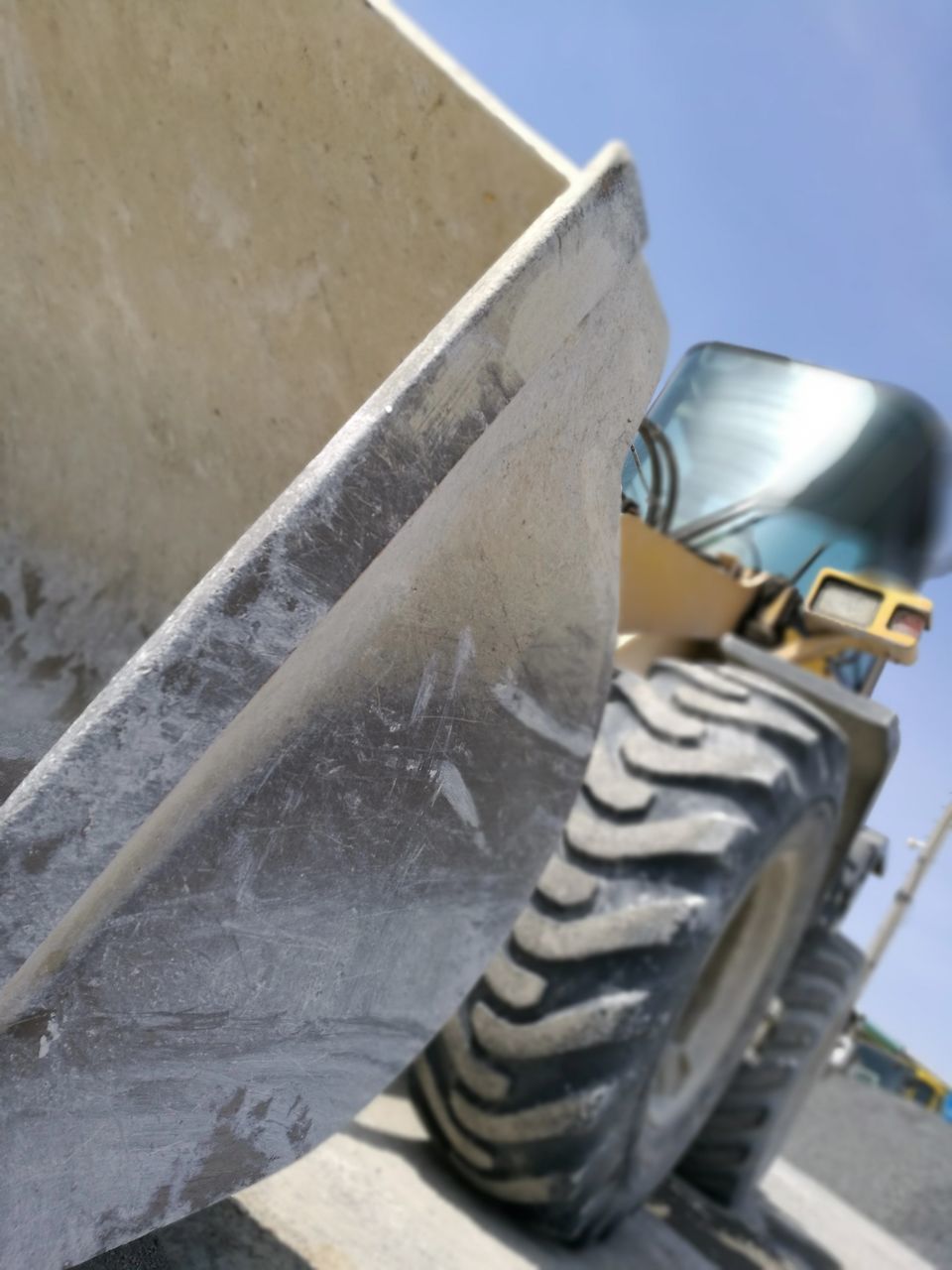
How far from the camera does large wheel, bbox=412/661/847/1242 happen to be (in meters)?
1.78

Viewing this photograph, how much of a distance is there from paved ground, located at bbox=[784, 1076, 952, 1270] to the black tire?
2.71 meters

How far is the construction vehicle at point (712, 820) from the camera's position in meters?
1.79

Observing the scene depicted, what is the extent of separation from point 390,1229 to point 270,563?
1204mm

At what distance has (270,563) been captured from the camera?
0.81 meters

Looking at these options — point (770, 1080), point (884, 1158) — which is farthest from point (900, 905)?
point (770, 1080)

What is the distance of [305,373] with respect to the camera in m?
1.71

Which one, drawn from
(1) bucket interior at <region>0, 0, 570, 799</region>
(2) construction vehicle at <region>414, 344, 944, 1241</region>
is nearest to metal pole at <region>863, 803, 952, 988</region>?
(2) construction vehicle at <region>414, 344, 944, 1241</region>

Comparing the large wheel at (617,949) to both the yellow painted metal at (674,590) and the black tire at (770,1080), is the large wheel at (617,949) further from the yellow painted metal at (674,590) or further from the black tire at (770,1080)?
the black tire at (770,1080)

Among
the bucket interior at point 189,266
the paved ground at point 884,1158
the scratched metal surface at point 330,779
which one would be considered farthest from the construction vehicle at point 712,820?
the paved ground at point 884,1158

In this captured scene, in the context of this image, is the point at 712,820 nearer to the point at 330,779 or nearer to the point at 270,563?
the point at 330,779

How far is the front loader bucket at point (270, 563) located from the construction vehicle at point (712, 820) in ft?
1.08

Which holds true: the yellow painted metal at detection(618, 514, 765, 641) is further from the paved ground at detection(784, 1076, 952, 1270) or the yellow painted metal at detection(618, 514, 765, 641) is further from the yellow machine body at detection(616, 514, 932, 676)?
the paved ground at detection(784, 1076, 952, 1270)

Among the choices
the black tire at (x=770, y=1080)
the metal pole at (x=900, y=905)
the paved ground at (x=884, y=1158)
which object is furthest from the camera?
the metal pole at (x=900, y=905)

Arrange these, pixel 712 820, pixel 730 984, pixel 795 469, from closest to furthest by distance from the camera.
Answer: pixel 712 820
pixel 795 469
pixel 730 984
